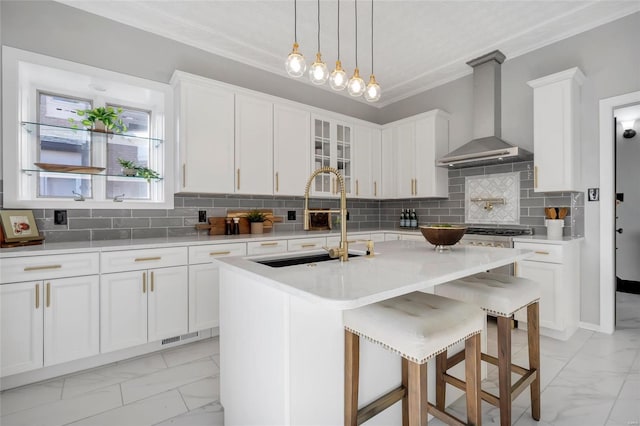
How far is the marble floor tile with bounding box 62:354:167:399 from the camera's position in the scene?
1999 millimetres

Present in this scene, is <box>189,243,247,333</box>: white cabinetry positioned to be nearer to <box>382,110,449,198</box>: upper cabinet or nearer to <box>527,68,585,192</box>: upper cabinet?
<box>382,110,449,198</box>: upper cabinet

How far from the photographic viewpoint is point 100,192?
279 cm

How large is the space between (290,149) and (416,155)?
1.73m

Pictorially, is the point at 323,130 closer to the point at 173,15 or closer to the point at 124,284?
the point at 173,15

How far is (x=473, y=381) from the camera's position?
1.26m

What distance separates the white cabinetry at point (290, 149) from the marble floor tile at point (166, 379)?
5.89ft

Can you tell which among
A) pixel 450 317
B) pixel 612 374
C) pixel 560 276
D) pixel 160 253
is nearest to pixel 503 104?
pixel 560 276

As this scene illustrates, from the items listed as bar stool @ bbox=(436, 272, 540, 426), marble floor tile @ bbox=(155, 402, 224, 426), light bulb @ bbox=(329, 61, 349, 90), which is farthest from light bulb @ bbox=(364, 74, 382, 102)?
marble floor tile @ bbox=(155, 402, 224, 426)

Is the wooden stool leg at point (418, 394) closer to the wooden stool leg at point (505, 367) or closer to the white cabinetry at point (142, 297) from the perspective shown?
the wooden stool leg at point (505, 367)

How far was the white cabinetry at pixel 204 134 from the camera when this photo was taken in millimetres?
2811

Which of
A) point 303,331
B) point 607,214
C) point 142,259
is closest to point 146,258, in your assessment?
point 142,259

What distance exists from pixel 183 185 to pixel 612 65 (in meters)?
4.08

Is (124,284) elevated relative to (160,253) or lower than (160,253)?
lower

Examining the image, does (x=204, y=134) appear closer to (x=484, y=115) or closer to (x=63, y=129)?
(x=63, y=129)
